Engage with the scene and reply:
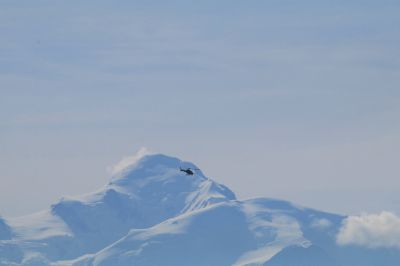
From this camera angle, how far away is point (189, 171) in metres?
174

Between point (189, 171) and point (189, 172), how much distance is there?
0.52 meters

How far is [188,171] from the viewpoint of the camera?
173375mm

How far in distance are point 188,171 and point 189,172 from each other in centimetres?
45

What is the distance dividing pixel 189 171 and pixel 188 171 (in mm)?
891

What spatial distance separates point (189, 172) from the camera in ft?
570
